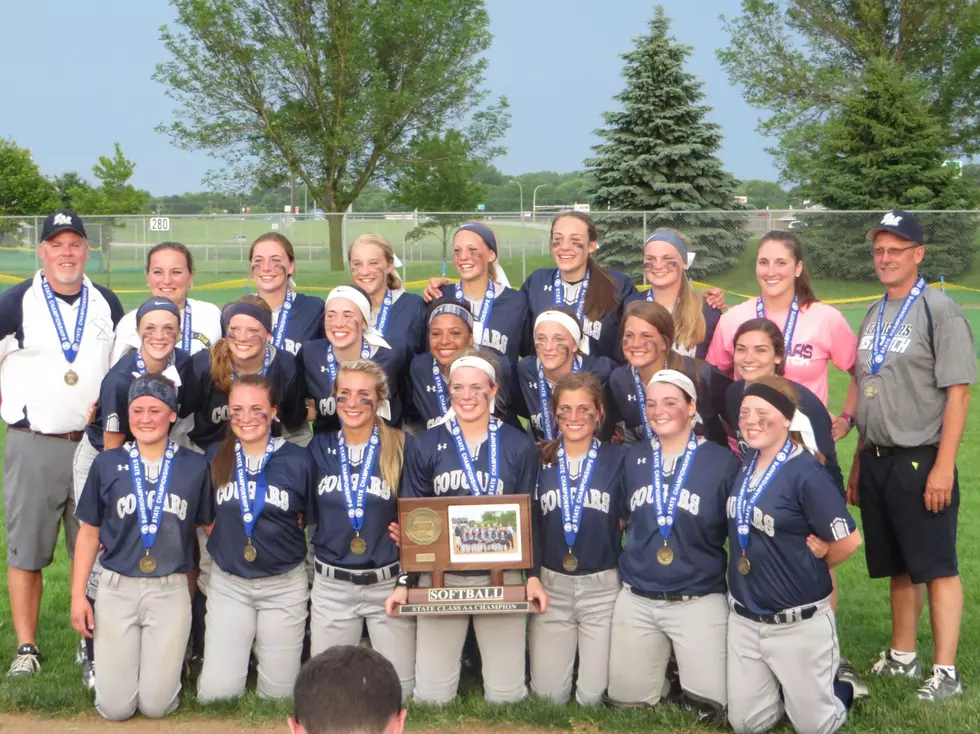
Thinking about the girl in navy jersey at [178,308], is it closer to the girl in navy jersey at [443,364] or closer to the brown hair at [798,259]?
→ the girl in navy jersey at [443,364]

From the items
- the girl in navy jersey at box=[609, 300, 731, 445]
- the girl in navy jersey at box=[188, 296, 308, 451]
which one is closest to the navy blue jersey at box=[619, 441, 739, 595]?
the girl in navy jersey at box=[609, 300, 731, 445]

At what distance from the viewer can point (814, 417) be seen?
5137 mm

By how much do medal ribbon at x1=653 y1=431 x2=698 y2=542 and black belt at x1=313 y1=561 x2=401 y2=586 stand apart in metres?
1.36

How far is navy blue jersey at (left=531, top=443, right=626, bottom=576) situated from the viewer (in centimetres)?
532

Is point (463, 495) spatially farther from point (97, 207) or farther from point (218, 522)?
point (97, 207)

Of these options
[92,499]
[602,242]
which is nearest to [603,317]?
[92,499]

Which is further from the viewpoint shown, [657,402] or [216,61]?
[216,61]

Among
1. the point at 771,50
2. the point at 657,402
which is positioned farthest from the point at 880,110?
the point at 657,402

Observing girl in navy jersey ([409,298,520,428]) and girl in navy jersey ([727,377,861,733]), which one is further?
girl in navy jersey ([409,298,520,428])

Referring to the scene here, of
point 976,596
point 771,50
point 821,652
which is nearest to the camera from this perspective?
point 821,652

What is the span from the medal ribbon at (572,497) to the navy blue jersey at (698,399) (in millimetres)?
348

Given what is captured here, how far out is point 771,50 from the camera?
127 feet

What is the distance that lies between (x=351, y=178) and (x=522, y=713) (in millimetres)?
34173

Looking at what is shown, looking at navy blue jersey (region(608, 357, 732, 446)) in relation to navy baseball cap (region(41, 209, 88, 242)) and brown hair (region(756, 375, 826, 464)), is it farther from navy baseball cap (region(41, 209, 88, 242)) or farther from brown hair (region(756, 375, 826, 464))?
navy baseball cap (region(41, 209, 88, 242))
